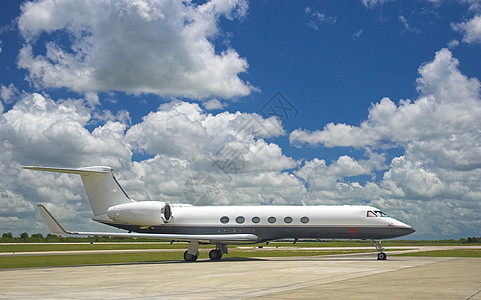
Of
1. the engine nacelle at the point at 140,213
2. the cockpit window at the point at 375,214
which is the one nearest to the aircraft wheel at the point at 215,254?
the engine nacelle at the point at 140,213

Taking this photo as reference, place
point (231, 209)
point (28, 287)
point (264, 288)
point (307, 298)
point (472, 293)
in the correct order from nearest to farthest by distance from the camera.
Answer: point (307, 298) → point (472, 293) → point (264, 288) → point (28, 287) → point (231, 209)

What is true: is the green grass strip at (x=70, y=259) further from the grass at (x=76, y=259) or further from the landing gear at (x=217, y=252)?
the landing gear at (x=217, y=252)

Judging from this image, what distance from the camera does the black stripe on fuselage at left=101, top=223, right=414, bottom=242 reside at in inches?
1161

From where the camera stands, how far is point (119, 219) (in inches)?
1229

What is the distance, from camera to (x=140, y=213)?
30844 mm

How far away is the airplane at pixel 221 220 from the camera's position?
29516 mm

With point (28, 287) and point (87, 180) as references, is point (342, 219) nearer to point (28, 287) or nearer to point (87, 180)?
point (87, 180)

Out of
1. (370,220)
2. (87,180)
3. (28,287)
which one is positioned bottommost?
(28,287)

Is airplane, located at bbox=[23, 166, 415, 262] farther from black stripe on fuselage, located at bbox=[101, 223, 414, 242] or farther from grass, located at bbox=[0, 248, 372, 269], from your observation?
grass, located at bbox=[0, 248, 372, 269]

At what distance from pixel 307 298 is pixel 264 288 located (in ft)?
8.81

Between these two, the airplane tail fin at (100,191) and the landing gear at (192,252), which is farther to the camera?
the airplane tail fin at (100,191)

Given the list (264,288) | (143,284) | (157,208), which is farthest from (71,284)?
(157,208)

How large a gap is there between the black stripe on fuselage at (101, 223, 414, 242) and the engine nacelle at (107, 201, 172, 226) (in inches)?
24.8

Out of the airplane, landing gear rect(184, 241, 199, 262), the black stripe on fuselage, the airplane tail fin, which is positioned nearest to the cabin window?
the airplane
